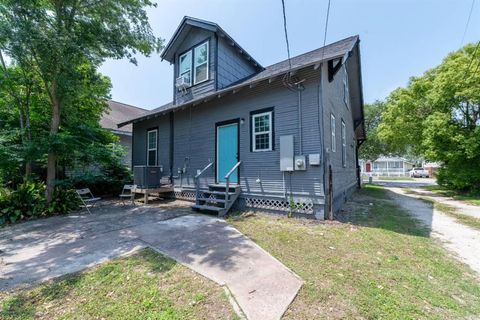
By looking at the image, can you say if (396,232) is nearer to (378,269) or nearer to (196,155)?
(378,269)

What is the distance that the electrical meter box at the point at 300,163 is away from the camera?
624cm

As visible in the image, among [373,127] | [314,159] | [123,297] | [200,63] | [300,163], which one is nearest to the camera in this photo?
[123,297]

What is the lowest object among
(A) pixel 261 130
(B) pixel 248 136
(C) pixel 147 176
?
(C) pixel 147 176

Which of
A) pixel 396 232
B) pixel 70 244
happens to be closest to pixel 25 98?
pixel 70 244

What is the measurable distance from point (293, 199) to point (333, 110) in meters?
3.55

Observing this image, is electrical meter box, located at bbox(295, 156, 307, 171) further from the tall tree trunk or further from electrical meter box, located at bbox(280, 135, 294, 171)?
the tall tree trunk

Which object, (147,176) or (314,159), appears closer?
(314,159)

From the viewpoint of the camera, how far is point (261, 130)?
7.28 metres

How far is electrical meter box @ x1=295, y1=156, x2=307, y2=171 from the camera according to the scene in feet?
20.5

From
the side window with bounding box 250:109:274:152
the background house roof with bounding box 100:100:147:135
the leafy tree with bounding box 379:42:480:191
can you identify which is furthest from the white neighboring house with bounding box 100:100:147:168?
the leafy tree with bounding box 379:42:480:191

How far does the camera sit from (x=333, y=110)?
7.80 m

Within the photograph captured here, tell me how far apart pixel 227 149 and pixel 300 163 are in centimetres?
283

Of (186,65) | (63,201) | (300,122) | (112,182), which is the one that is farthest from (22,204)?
(300,122)

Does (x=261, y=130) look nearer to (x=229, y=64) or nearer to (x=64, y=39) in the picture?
(x=229, y=64)
